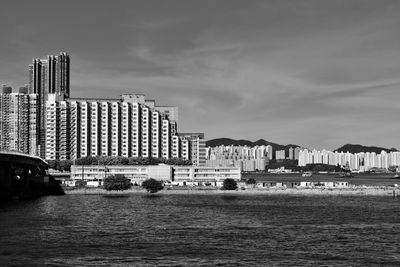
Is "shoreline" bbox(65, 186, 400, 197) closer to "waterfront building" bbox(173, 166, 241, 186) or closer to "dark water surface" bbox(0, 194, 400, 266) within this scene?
"waterfront building" bbox(173, 166, 241, 186)

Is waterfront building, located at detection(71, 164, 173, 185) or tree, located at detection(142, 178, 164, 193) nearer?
tree, located at detection(142, 178, 164, 193)

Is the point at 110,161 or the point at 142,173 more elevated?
the point at 110,161

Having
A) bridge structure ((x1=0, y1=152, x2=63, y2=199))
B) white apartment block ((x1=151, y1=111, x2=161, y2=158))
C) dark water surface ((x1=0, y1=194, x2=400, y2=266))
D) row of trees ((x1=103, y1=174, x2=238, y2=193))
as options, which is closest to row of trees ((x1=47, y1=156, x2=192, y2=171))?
white apartment block ((x1=151, y1=111, x2=161, y2=158))

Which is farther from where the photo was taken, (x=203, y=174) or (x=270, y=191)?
(x=203, y=174)

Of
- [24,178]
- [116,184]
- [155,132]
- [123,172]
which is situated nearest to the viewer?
[24,178]

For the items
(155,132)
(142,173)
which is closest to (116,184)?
(142,173)

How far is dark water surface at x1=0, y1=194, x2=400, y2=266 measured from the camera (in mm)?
44781

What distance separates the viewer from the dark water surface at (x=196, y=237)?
1763 inches

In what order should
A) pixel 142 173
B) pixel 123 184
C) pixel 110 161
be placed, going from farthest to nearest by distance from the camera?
pixel 110 161, pixel 142 173, pixel 123 184

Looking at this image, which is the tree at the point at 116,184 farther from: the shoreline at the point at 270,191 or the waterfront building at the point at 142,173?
the waterfront building at the point at 142,173

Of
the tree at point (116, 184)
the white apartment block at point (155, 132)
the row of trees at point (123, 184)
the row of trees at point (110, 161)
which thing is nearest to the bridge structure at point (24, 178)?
the tree at point (116, 184)

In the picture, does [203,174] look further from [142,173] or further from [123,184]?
[123,184]

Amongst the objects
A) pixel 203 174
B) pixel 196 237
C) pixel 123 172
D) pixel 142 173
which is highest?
pixel 123 172

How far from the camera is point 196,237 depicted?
57094 millimetres
